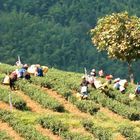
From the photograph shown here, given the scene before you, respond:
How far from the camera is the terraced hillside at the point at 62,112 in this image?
36.1m

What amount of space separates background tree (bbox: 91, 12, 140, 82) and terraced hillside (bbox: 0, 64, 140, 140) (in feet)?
21.5

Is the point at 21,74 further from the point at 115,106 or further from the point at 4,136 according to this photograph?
the point at 4,136

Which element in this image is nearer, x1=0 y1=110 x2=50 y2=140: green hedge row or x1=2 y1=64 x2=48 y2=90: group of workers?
x1=0 y1=110 x2=50 y2=140: green hedge row

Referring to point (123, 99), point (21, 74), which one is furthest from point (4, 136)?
point (123, 99)

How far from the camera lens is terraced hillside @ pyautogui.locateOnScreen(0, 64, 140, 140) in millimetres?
36094

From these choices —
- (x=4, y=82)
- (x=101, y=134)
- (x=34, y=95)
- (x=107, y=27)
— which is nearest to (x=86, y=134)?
(x=101, y=134)

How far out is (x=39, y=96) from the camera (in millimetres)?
41969

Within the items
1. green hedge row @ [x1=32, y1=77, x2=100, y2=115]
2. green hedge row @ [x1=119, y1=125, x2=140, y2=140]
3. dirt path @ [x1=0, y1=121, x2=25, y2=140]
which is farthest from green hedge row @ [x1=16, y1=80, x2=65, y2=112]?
green hedge row @ [x1=119, y1=125, x2=140, y2=140]

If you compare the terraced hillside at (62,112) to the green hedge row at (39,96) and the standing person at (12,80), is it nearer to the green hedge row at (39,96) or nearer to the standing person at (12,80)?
the green hedge row at (39,96)

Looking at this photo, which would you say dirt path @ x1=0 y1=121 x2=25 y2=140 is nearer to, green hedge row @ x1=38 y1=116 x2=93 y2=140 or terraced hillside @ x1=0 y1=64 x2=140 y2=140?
terraced hillside @ x1=0 y1=64 x2=140 y2=140

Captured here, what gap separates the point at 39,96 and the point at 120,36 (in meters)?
16.6

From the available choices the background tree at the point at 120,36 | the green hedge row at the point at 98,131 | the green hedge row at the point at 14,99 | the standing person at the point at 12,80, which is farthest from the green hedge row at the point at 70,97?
the background tree at the point at 120,36

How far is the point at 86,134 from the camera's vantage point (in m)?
36.2

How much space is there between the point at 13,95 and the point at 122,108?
809cm
